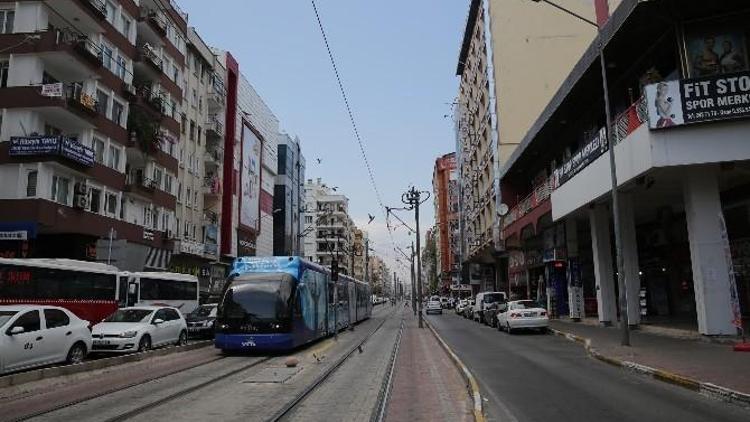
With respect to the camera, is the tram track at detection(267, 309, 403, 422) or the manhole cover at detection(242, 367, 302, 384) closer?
the tram track at detection(267, 309, 403, 422)

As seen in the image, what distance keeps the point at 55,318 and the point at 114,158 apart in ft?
77.1

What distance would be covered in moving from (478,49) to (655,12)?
43.7 meters

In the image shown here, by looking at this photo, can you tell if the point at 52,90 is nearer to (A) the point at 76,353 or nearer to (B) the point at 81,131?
(B) the point at 81,131

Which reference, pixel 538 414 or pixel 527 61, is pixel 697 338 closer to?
pixel 538 414

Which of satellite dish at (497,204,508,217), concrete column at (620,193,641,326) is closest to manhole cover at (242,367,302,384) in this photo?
concrete column at (620,193,641,326)

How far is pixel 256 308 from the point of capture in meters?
19.5

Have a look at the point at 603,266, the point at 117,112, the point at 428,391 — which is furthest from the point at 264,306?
the point at 117,112

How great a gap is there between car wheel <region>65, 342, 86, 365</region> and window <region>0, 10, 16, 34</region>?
21.6m

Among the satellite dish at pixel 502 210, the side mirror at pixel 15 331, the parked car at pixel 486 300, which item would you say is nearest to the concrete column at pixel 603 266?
the parked car at pixel 486 300

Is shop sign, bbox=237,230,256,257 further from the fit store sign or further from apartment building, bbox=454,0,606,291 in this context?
the fit store sign

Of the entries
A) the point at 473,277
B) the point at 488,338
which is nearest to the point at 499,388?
the point at 488,338

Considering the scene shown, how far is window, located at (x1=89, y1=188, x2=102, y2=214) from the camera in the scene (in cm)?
3397

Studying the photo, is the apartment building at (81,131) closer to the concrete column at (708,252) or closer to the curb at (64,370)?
the curb at (64,370)

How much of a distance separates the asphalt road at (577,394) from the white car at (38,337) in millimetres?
9942
